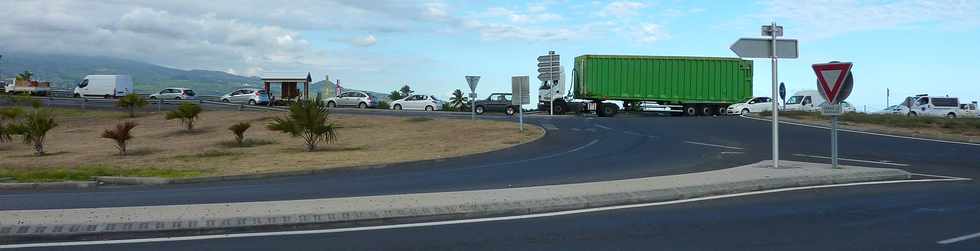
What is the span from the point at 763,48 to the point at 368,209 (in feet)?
27.6

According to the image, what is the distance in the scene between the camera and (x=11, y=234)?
8.70 meters

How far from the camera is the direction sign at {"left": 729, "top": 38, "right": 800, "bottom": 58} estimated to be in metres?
14.9

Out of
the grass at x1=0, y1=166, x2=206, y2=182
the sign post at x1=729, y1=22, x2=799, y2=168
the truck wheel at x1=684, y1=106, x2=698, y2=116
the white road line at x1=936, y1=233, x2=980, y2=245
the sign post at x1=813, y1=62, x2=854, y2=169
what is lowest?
the grass at x1=0, y1=166, x2=206, y2=182

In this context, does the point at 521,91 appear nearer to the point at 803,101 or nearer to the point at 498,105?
the point at 498,105

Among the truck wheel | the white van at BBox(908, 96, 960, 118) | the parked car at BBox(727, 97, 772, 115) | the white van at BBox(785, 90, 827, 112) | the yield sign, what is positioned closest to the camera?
the yield sign

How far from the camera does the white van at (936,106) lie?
170 ft

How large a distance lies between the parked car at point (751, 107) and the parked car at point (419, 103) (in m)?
18.8

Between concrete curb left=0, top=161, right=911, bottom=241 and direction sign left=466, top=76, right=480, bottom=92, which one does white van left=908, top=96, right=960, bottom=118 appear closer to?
direction sign left=466, top=76, right=480, bottom=92

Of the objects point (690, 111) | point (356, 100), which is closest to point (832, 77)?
point (690, 111)

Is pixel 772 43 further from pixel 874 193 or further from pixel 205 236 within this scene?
pixel 205 236

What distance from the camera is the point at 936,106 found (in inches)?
2072

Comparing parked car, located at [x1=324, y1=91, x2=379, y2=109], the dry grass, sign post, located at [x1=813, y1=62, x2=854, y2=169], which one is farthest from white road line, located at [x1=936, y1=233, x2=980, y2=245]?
parked car, located at [x1=324, y1=91, x2=379, y2=109]

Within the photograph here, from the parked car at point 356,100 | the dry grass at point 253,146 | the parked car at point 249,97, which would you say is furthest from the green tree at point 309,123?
the parked car at point 249,97

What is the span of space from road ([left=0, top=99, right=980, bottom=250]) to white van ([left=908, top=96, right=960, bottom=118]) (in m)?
31.5
